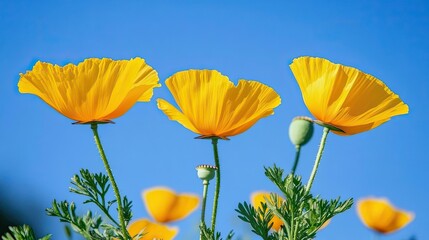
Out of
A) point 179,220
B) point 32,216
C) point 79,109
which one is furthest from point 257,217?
point 32,216

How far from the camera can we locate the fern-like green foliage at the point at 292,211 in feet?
3.85

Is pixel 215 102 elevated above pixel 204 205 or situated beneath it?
elevated above

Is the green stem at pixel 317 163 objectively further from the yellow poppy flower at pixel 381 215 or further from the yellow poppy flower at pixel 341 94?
the yellow poppy flower at pixel 381 215

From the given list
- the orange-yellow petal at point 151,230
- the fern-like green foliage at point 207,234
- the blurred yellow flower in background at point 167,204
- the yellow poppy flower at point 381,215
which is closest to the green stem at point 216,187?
the fern-like green foliage at point 207,234

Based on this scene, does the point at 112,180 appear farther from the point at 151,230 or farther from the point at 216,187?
the point at 151,230

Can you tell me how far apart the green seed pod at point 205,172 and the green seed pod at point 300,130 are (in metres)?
0.18

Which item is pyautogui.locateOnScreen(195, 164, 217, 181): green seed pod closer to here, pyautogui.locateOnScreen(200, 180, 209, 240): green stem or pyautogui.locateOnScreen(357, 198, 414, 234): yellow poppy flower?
pyautogui.locateOnScreen(200, 180, 209, 240): green stem

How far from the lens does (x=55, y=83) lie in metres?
1.23

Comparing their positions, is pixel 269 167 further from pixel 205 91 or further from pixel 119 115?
pixel 119 115

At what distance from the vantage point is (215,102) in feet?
4.07

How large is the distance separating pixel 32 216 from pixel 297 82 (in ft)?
35.4

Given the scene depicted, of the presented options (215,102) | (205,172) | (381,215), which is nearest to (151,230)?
(205,172)

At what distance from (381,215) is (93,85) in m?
2.29

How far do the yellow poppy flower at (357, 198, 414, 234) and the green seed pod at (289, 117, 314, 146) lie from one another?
1777 mm
